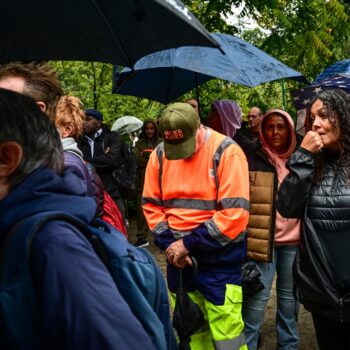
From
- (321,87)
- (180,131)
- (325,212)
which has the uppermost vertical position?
(321,87)

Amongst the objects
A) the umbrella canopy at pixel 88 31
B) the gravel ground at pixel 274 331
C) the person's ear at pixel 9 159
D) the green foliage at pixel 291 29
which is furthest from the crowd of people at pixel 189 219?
the green foliage at pixel 291 29

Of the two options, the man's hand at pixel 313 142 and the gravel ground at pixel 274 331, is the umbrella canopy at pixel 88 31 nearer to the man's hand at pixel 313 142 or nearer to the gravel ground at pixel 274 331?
the man's hand at pixel 313 142

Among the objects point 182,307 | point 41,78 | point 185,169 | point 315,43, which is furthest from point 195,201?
point 315,43

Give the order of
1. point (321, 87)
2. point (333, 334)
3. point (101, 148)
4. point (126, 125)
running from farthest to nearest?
point (126, 125) → point (101, 148) → point (321, 87) → point (333, 334)

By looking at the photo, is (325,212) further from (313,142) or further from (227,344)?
(227,344)

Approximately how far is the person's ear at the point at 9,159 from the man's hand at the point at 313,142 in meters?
2.01

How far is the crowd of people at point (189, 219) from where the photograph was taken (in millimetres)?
1147

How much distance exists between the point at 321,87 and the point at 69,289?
3.07 m

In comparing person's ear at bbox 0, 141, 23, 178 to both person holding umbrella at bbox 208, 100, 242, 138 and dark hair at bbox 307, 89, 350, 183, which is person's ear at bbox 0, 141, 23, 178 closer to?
dark hair at bbox 307, 89, 350, 183

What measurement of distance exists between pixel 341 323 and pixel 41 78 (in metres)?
1.99

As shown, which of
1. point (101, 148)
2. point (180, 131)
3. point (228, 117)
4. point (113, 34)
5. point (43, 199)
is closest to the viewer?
point (43, 199)

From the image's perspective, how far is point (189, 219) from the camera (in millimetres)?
3324

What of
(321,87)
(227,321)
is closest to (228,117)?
(321,87)

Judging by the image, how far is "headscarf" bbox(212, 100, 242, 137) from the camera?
15.8 feet
